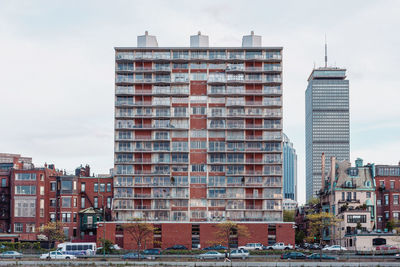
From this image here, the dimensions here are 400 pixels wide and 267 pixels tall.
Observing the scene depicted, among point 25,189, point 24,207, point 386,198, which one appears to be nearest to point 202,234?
point 24,207

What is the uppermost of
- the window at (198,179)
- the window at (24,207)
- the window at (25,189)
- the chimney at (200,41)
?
the chimney at (200,41)

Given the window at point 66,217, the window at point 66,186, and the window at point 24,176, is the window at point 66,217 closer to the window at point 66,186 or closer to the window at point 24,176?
the window at point 66,186

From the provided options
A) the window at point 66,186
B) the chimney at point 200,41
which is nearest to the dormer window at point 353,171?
the chimney at point 200,41

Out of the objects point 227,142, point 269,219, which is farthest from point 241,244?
point 227,142

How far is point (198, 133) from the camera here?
14912 cm

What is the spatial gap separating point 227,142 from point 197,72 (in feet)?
63.8

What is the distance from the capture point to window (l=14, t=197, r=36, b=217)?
14438 cm

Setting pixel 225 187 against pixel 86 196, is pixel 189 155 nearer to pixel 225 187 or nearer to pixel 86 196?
pixel 225 187

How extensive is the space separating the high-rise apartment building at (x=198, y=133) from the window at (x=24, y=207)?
19.8 m

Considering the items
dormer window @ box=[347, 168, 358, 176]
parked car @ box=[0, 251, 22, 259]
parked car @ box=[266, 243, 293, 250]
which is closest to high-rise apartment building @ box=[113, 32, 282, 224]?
parked car @ box=[266, 243, 293, 250]

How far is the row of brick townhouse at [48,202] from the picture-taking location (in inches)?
5684

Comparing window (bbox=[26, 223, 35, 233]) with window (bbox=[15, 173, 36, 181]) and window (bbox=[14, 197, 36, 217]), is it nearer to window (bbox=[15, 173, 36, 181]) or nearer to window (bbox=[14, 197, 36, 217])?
window (bbox=[14, 197, 36, 217])

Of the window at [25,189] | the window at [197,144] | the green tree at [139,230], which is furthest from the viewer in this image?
the window at [197,144]

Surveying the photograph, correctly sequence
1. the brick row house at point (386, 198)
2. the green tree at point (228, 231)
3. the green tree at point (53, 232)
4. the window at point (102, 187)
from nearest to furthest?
the green tree at point (228, 231)
the green tree at point (53, 232)
the window at point (102, 187)
the brick row house at point (386, 198)
